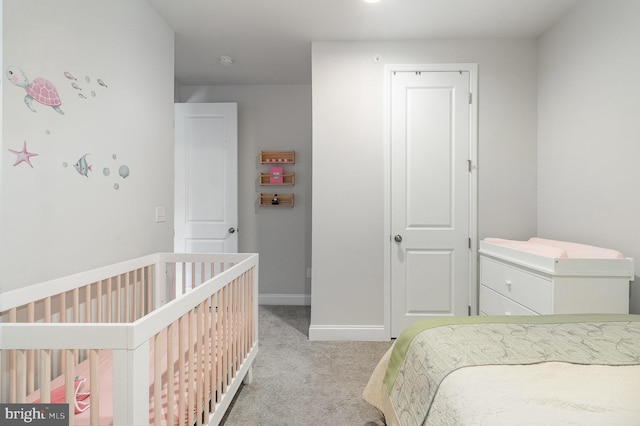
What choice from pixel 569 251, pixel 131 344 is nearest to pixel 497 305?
pixel 569 251

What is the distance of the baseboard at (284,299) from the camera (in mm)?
3748

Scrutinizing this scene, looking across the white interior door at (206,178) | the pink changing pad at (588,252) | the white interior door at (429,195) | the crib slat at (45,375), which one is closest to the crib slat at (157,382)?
the crib slat at (45,375)

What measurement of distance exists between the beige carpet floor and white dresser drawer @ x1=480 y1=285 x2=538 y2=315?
2.59 ft

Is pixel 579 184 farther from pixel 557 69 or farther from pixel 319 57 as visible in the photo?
pixel 319 57

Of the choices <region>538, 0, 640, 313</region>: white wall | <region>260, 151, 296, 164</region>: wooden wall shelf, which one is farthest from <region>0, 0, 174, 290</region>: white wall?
<region>538, 0, 640, 313</region>: white wall

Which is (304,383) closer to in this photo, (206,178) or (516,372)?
(516,372)

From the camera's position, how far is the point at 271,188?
12.3 feet

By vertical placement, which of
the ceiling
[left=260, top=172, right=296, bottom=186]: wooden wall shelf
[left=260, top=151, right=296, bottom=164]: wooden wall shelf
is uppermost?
the ceiling

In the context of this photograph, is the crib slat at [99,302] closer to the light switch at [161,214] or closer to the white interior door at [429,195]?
the light switch at [161,214]

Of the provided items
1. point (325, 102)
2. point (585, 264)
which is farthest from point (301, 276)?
point (585, 264)

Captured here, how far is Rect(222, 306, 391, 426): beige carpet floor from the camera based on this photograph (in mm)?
1685

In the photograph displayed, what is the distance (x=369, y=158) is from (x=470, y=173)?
83 cm

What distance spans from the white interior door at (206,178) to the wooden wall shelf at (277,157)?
0.30 meters

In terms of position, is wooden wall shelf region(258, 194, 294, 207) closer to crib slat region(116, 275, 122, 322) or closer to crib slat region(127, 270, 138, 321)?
crib slat region(127, 270, 138, 321)
